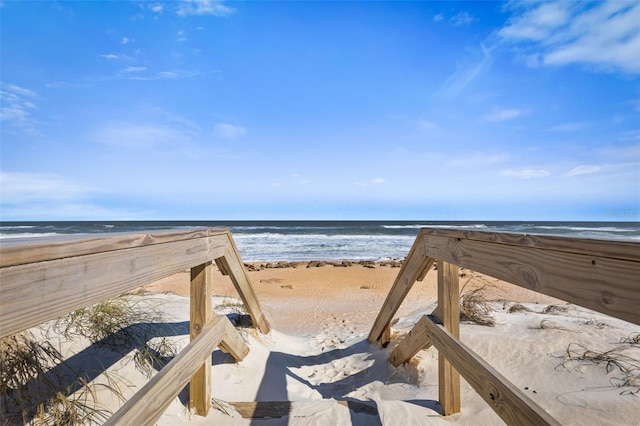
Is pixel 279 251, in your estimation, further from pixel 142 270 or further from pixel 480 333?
pixel 142 270

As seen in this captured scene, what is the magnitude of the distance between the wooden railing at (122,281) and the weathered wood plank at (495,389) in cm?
168

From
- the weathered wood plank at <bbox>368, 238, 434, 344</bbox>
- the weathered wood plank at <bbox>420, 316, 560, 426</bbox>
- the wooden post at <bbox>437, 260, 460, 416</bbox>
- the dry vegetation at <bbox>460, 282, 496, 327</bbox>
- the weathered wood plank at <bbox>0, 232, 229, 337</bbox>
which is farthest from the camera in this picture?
the dry vegetation at <bbox>460, 282, 496, 327</bbox>

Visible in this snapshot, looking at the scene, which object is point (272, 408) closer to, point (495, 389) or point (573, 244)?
point (495, 389)

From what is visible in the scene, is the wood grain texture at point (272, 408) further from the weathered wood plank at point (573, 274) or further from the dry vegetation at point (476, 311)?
the dry vegetation at point (476, 311)

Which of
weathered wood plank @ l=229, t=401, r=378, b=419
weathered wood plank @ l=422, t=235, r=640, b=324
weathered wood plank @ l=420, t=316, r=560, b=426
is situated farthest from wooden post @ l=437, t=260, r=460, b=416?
weathered wood plank @ l=422, t=235, r=640, b=324

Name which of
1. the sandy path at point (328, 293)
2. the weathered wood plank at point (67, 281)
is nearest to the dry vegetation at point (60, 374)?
the weathered wood plank at point (67, 281)

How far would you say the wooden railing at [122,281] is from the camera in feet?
3.23

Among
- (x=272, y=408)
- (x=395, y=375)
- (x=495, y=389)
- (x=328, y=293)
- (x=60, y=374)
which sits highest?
(x=495, y=389)

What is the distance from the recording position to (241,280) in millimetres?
3992

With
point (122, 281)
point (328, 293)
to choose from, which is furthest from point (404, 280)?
point (328, 293)

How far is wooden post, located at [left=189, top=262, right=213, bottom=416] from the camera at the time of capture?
2676 millimetres

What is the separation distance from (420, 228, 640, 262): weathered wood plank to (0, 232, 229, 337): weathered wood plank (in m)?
1.69

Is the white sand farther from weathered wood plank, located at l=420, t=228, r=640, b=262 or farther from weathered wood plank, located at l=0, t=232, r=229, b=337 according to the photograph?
weathered wood plank, located at l=420, t=228, r=640, b=262

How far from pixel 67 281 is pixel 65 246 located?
4.6 inches
